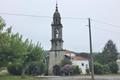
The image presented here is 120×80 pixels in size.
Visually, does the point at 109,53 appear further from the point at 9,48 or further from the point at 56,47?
the point at 9,48

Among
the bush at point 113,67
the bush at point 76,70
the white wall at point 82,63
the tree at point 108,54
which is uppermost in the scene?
the tree at point 108,54

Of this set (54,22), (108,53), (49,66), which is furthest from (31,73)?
(108,53)

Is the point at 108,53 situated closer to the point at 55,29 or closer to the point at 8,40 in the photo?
the point at 55,29

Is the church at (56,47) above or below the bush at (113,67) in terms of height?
above

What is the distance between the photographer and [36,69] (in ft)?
252

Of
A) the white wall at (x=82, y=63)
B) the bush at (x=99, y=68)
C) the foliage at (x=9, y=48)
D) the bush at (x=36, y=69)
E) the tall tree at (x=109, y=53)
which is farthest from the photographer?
the tall tree at (x=109, y=53)

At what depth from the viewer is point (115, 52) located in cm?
11794

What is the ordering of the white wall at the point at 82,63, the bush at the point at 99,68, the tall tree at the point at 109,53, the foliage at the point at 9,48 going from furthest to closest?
the tall tree at the point at 109,53 → the white wall at the point at 82,63 → the bush at the point at 99,68 → the foliage at the point at 9,48

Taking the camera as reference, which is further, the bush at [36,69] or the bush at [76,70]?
the bush at [76,70]

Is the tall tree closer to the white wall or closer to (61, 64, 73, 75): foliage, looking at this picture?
the white wall

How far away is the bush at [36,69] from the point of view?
2952 inches

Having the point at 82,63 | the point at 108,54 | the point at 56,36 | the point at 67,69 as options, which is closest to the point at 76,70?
the point at 67,69

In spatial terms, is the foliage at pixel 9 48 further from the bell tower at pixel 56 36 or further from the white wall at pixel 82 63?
the white wall at pixel 82 63

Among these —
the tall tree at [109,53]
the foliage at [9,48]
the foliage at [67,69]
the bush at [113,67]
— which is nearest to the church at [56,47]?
the foliage at [67,69]
